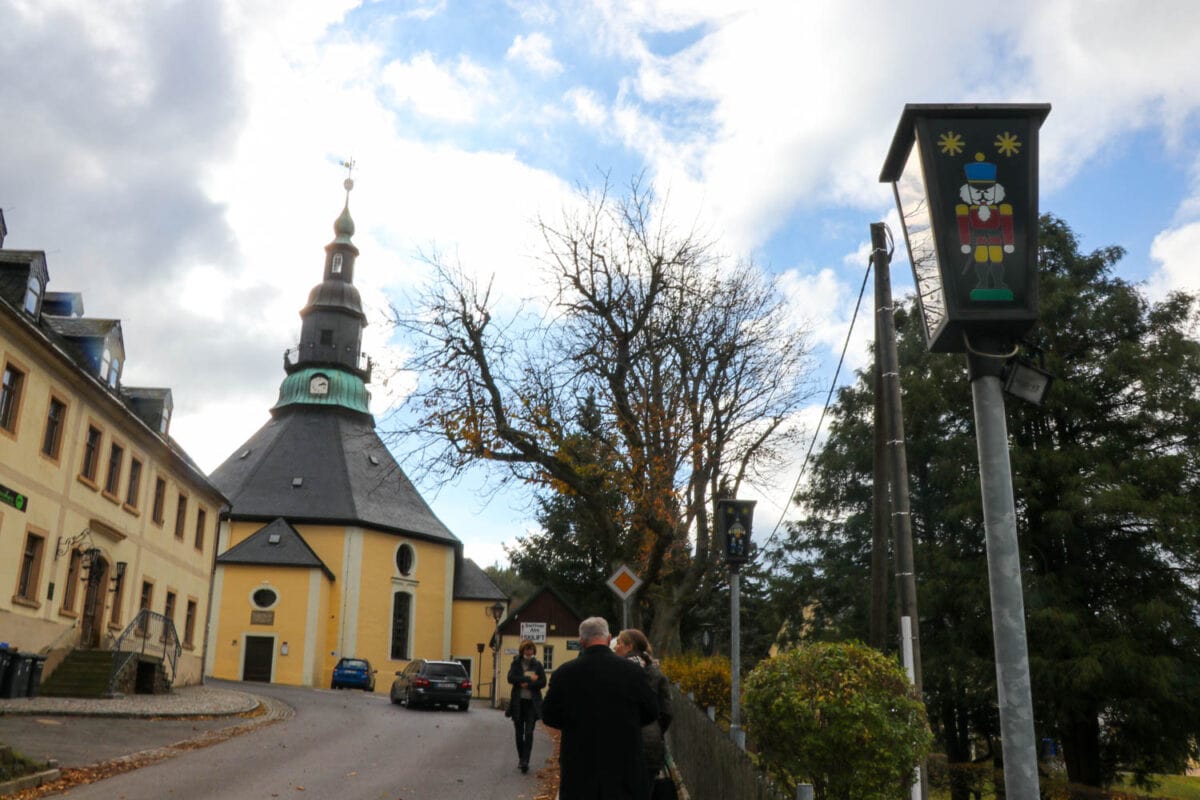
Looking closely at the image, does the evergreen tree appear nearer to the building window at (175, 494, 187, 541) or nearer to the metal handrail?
the metal handrail

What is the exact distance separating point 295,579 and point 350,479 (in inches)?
289

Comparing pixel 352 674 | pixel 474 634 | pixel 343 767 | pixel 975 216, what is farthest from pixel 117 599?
pixel 474 634

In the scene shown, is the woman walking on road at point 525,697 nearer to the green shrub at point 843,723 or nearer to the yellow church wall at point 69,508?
the green shrub at point 843,723

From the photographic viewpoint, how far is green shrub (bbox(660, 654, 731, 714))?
734 inches

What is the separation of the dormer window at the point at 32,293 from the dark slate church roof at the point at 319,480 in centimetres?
2691

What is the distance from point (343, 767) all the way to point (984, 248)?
12.2 m

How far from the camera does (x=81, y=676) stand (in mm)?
22750

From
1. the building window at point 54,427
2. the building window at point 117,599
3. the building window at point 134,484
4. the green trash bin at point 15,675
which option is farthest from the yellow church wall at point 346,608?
the green trash bin at point 15,675

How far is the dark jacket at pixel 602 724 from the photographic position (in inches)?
225

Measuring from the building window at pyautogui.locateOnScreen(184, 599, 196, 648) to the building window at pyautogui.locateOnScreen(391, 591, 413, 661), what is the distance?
1820 centimetres

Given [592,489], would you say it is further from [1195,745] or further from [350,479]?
[350,479]

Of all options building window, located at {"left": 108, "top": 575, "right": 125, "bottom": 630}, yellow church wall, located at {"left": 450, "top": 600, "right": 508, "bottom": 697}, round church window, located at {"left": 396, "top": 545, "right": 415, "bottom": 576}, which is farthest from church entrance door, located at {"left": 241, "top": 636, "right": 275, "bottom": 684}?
building window, located at {"left": 108, "top": 575, "right": 125, "bottom": 630}

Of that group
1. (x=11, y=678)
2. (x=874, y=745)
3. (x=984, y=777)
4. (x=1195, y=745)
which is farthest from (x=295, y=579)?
(x=874, y=745)

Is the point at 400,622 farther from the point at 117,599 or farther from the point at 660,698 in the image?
the point at 660,698
